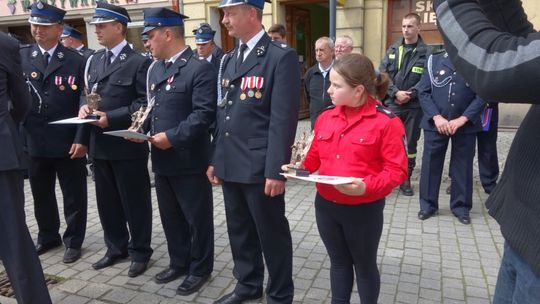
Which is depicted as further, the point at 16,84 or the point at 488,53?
the point at 16,84

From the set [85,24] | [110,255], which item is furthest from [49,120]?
[85,24]

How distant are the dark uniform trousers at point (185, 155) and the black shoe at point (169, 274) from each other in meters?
0.04

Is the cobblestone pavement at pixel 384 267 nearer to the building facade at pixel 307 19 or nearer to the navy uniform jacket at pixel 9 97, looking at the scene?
the navy uniform jacket at pixel 9 97

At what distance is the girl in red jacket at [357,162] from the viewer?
2217 millimetres

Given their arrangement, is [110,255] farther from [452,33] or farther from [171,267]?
[452,33]

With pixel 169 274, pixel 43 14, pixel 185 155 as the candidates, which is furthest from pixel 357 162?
pixel 43 14

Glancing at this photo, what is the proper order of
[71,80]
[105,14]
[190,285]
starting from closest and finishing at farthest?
[190,285], [105,14], [71,80]

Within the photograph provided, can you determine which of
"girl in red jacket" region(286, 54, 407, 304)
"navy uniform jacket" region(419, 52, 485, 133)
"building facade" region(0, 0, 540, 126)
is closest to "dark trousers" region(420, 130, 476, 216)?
"navy uniform jacket" region(419, 52, 485, 133)

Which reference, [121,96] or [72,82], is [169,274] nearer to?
[121,96]

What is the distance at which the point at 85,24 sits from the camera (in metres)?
12.8

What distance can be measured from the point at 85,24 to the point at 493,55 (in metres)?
13.7

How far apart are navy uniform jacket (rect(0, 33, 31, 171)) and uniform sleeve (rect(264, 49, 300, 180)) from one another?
1539 mm

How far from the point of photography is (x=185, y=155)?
317cm

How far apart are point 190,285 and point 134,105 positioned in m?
1.46
